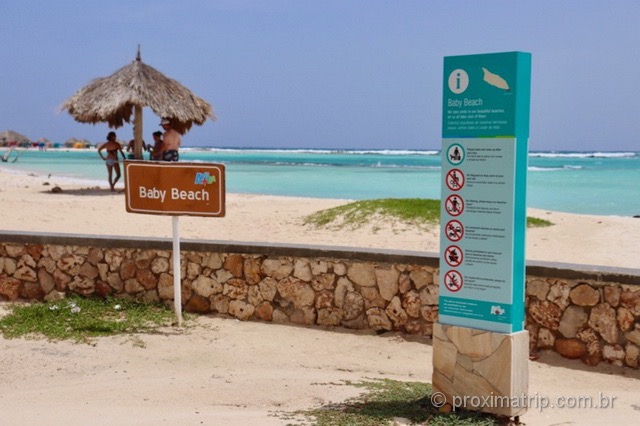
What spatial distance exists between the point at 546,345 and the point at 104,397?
10.6ft

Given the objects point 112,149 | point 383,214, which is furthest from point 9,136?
point 383,214

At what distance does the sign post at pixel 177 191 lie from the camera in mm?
6637

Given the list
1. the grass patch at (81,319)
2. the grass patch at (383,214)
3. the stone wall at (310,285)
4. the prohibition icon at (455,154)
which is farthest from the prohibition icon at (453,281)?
the grass patch at (383,214)

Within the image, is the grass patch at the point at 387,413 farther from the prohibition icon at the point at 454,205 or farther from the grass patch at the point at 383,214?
the grass patch at the point at 383,214

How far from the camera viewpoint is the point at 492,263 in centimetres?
436

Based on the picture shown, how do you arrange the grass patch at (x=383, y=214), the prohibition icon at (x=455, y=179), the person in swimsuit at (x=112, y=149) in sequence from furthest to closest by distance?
the person in swimsuit at (x=112, y=149) < the grass patch at (x=383, y=214) < the prohibition icon at (x=455, y=179)

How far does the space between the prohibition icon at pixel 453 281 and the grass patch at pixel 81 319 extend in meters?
3.04

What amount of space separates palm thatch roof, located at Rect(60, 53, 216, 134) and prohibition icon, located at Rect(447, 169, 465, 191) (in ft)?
50.7

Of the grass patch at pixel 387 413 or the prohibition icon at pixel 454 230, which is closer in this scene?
the grass patch at pixel 387 413

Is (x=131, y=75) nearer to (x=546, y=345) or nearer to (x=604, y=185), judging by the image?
(x=546, y=345)

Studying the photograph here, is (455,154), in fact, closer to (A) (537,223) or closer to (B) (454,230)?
(B) (454,230)

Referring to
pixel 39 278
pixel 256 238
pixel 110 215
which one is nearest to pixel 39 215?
pixel 110 215

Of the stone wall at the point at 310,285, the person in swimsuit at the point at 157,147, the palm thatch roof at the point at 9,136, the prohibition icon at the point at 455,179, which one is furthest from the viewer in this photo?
the palm thatch roof at the point at 9,136

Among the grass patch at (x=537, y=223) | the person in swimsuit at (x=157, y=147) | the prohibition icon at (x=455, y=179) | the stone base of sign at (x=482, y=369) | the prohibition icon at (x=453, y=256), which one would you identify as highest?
the person in swimsuit at (x=157, y=147)
